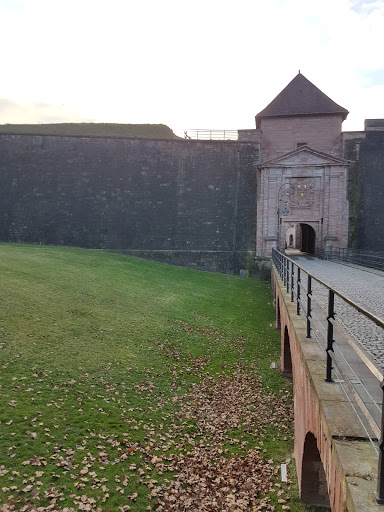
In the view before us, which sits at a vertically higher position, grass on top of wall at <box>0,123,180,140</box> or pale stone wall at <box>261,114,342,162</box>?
grass on top of wall at <box>0,123,180,140</box>

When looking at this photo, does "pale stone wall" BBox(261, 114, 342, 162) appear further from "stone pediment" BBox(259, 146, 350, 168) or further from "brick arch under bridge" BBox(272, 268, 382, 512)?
"brick arch under bridge" BBox(272, 268, 382, 512)

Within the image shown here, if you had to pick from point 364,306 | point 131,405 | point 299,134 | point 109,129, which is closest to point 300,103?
point 299,134

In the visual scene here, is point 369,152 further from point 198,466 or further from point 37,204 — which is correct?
point 198,466

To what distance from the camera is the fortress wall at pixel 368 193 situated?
26.7 metres

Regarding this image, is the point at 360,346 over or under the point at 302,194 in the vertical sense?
under

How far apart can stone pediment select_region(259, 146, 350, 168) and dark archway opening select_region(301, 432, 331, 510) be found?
23.1m

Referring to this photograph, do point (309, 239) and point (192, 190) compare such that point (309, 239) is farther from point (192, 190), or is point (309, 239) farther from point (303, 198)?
point (192, 190)

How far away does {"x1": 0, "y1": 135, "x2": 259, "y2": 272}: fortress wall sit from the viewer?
2727 centimetres

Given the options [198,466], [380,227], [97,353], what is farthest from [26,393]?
[380,227]

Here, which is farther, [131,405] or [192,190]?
[192,190]

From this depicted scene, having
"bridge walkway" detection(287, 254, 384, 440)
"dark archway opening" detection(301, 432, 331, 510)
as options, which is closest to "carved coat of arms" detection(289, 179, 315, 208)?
"bridge walkway" detection(287, 254, 384, 440)

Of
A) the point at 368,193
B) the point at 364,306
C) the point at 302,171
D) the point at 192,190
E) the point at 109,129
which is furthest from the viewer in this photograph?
the point at 109,129

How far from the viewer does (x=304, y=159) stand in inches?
1030

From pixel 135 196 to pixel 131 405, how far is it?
70.3 feet
